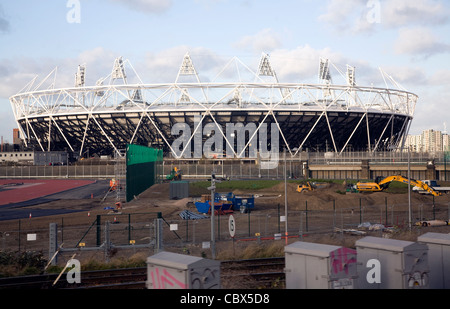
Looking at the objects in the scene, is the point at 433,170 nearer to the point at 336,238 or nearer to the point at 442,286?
the point at 336,238

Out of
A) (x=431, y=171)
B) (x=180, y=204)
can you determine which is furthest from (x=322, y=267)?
(x=431, y=171)

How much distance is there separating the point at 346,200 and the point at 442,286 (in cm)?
2152

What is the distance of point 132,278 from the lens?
1307cm

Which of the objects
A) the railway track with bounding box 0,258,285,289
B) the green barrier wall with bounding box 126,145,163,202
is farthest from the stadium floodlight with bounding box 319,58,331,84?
the railway track with bounding box 0,258,285,289

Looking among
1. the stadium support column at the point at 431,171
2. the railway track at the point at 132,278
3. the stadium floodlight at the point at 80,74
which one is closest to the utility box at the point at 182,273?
the railway track at the point at 132,278

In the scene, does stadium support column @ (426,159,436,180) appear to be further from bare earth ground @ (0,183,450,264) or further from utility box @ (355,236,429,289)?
utility box @ (355,236,429,289)

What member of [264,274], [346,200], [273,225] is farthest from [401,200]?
[264,274]

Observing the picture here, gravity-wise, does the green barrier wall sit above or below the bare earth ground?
above

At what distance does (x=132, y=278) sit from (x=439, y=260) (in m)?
8.14

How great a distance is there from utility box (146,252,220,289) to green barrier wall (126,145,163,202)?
2223 cm

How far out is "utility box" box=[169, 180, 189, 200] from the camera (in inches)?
1485

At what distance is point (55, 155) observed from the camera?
8038 centimetres

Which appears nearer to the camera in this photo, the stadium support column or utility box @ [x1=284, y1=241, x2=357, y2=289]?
utility box @ [x1=284, y1=241, x2=357, y2=289]
